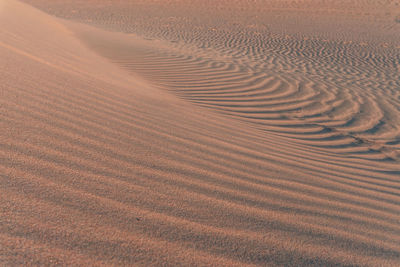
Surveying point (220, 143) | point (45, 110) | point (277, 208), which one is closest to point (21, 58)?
point (45, 110)

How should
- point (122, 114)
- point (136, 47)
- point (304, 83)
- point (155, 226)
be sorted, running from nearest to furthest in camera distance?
1. point (155, 226)
2. point (122, 114)
3. point (304, 83)
4. point (136, 47)

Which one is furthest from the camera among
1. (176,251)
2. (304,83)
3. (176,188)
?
(304,83)

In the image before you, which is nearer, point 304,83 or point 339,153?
point 339,153

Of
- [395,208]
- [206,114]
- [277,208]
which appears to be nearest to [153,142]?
[277,208]

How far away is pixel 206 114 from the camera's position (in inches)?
144

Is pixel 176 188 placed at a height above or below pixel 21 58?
below

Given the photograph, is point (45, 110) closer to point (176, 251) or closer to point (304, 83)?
point (176, 251)

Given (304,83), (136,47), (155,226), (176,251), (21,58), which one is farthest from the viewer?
(136,47)

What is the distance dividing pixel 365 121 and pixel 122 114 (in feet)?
13.1

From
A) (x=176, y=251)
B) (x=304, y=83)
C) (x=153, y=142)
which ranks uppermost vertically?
(x=304, y=83)

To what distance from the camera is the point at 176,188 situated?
5.93ft

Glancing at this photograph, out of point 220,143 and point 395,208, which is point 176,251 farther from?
point 395,208

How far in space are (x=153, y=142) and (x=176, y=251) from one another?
43.1 inches

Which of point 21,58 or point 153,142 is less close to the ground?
point 21,58
